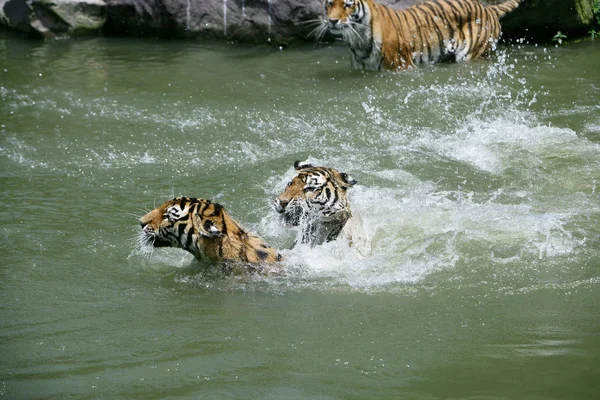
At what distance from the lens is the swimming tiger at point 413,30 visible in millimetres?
7680

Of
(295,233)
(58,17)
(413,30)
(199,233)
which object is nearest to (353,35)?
(413,30)

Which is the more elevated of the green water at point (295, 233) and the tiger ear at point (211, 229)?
the tiger ear at point (211, 229)

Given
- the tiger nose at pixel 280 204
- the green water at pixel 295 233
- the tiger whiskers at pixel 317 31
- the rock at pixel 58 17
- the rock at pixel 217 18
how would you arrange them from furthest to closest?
the rock at pixel 58 17, the rock at pixel 217 18, the tiger whiskers at pixel 317 31, the tiger nose at pixel 280 204, the green water at pixel 295 233

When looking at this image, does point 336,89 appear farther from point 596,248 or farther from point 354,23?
point 596,248

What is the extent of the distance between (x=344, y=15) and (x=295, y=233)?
12.3 ft

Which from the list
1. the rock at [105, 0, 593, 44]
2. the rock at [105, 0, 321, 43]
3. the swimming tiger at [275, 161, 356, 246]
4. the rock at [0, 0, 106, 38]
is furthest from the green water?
the rock at [0, 0, 106, 38]

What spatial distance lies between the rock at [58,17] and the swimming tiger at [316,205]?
5.74 m

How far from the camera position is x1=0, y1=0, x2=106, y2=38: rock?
357 inches

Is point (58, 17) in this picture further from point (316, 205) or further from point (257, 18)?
point (316, 205)

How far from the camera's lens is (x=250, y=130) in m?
6.16

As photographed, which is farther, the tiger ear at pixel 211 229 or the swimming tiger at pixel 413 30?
the swimming tiger at pixel 413 30

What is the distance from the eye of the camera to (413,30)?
7887 mm

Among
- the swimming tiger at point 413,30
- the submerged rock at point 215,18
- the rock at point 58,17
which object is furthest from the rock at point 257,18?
the swimming tiger at point 413,30

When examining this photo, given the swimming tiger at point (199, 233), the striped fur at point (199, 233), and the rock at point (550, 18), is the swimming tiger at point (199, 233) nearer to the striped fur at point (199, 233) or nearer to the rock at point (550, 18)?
the striped fur at point (199, 233)
